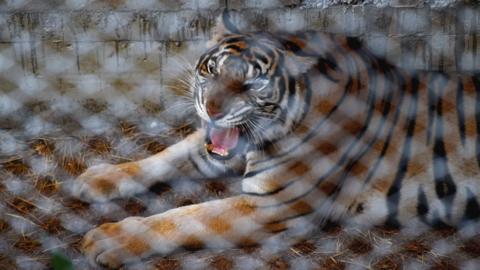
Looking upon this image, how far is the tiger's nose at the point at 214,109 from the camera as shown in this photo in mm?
1569

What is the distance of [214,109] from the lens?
5.16ft

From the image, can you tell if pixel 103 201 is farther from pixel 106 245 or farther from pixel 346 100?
pixel 346 100

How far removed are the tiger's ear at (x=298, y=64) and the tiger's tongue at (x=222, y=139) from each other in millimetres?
169

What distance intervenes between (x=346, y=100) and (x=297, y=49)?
14 centimetres

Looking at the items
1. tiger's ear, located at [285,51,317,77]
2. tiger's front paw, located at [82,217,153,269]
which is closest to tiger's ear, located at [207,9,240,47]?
tiger's ear, located at [285,51,317,77]

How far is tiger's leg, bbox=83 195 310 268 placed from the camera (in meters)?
1.55

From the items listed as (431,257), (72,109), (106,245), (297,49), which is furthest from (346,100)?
(72,109)

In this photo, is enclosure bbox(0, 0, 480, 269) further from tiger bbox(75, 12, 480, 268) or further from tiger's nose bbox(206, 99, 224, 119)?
tiger's nose bbox(206, 99, 224, 119)

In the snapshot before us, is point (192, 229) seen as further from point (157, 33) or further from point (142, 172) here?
point (157, 33)

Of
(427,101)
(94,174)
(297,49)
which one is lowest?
(94,174)

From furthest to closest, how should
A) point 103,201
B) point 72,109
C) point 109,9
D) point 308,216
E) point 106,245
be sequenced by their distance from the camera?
point 72,109 < point 109,9 < point 103,201 < point 308,216 < point 106,245

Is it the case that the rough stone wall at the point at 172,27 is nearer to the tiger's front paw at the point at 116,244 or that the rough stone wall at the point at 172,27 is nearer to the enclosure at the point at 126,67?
the enclosure at the point at 126,67

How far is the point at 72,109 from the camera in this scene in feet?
6.81

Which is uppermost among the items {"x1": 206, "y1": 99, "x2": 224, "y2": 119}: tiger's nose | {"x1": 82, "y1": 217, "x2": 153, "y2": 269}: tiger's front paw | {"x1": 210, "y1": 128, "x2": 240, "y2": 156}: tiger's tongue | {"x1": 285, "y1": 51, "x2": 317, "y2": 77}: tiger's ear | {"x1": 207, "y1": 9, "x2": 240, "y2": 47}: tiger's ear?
{"x1": 207, "y1": 9, "x2": 240, "y2": 47}: tiger's ear
